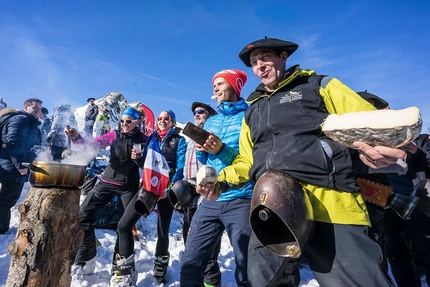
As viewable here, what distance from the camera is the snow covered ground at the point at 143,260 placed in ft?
12.2

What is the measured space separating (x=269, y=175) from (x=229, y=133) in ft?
4.11

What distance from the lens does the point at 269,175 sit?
1.63m

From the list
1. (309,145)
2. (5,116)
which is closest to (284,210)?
(309,145)

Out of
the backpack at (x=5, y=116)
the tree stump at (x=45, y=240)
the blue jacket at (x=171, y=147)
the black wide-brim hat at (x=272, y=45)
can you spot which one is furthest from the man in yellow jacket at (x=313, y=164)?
the backpack at (x=5, y=116)

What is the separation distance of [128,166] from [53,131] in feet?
21.0

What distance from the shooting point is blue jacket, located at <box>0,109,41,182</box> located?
4781 millimetres

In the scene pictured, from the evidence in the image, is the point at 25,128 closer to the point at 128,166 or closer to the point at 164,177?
the point at 128,166

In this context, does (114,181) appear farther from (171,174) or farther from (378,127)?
(378,127)

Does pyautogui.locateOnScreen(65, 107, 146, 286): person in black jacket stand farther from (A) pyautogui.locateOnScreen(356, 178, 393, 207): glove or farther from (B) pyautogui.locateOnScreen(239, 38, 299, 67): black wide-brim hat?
(A) pyautogui.locateOnScreen(356, 178, 393, 207): glove

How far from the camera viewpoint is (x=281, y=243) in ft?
5.68

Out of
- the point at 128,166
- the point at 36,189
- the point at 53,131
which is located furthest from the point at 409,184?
the point at 53,131

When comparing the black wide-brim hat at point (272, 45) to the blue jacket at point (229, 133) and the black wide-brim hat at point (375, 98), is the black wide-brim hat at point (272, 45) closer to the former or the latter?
the blue jacket at point (229, 133)

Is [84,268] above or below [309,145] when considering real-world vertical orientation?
below

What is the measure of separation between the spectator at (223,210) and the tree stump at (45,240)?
1.08 meters
